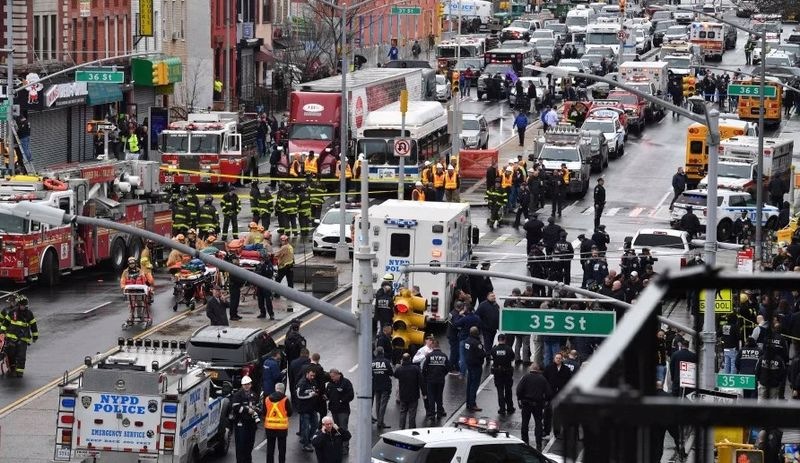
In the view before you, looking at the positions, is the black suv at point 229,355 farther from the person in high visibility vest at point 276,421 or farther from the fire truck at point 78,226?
the fire truck at point 78,226

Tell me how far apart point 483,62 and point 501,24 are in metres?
37.2

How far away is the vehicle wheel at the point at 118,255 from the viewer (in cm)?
4050

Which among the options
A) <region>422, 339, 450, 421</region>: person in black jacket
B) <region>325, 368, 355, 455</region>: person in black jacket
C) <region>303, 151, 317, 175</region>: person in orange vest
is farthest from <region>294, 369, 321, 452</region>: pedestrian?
<region>303, 151, 317, 175</region>: person in orange vest

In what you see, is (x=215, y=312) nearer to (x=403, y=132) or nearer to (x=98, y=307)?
(x=98, y=307)

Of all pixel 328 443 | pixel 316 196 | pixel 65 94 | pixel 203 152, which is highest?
pixel 65 94

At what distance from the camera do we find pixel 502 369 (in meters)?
26.9

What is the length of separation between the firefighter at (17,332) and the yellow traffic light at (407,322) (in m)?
5.86

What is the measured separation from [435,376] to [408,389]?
71 centimetres

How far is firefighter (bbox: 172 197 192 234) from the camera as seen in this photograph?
42.4m

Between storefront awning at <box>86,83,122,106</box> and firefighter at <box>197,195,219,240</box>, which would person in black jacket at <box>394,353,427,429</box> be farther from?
storefront awning at <box>86,83,122,106</box>

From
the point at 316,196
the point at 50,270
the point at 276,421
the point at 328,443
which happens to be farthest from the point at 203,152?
the point at 328,443

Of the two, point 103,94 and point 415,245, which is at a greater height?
point 103,94

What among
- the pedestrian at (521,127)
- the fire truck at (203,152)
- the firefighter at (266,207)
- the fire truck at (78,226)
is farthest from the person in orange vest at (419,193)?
the pedestrian at (521,127)

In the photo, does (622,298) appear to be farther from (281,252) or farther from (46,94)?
(46,94)
